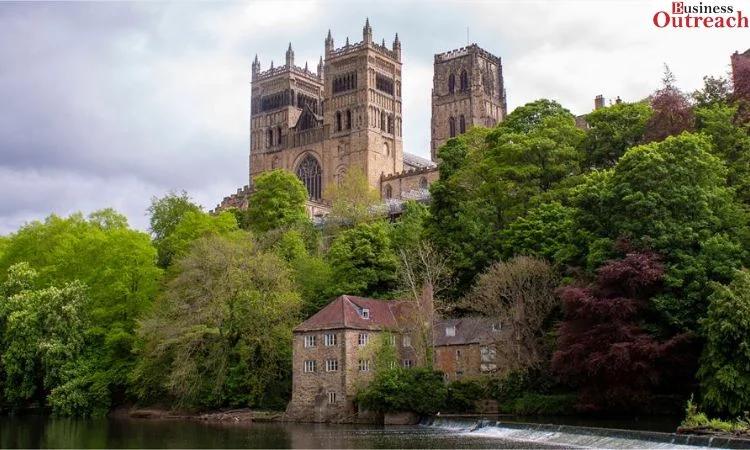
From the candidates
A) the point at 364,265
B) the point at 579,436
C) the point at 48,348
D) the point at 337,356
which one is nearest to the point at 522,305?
the point at 337,356

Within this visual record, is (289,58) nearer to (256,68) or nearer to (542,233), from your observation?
(256,68)

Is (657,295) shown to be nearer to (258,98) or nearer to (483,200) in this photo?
(483,200)

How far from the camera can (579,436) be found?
36.5 metres

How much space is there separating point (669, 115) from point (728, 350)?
71.1ft

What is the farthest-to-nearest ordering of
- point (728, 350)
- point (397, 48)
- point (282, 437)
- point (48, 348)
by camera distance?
1. point (397, 48)
2. point (48, 348)
3. point (282, 437)
4. point (728, 350)

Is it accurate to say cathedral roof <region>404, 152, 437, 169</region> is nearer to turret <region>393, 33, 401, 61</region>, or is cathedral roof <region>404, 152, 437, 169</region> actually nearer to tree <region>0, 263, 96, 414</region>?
turret <region>393, 33, 401, 61</region>

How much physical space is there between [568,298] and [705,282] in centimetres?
640

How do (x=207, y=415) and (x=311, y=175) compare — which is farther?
(x=311, y=175)

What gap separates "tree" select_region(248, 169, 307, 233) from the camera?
8681cm

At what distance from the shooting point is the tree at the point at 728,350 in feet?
122

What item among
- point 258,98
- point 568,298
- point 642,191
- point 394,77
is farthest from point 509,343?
point 258,98

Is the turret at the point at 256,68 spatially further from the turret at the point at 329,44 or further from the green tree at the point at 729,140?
the green tree at the point at 729,140

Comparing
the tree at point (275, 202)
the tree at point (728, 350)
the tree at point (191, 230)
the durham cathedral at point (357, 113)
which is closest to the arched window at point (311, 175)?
the durham cathedral at point (357, 113)

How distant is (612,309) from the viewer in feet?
140
